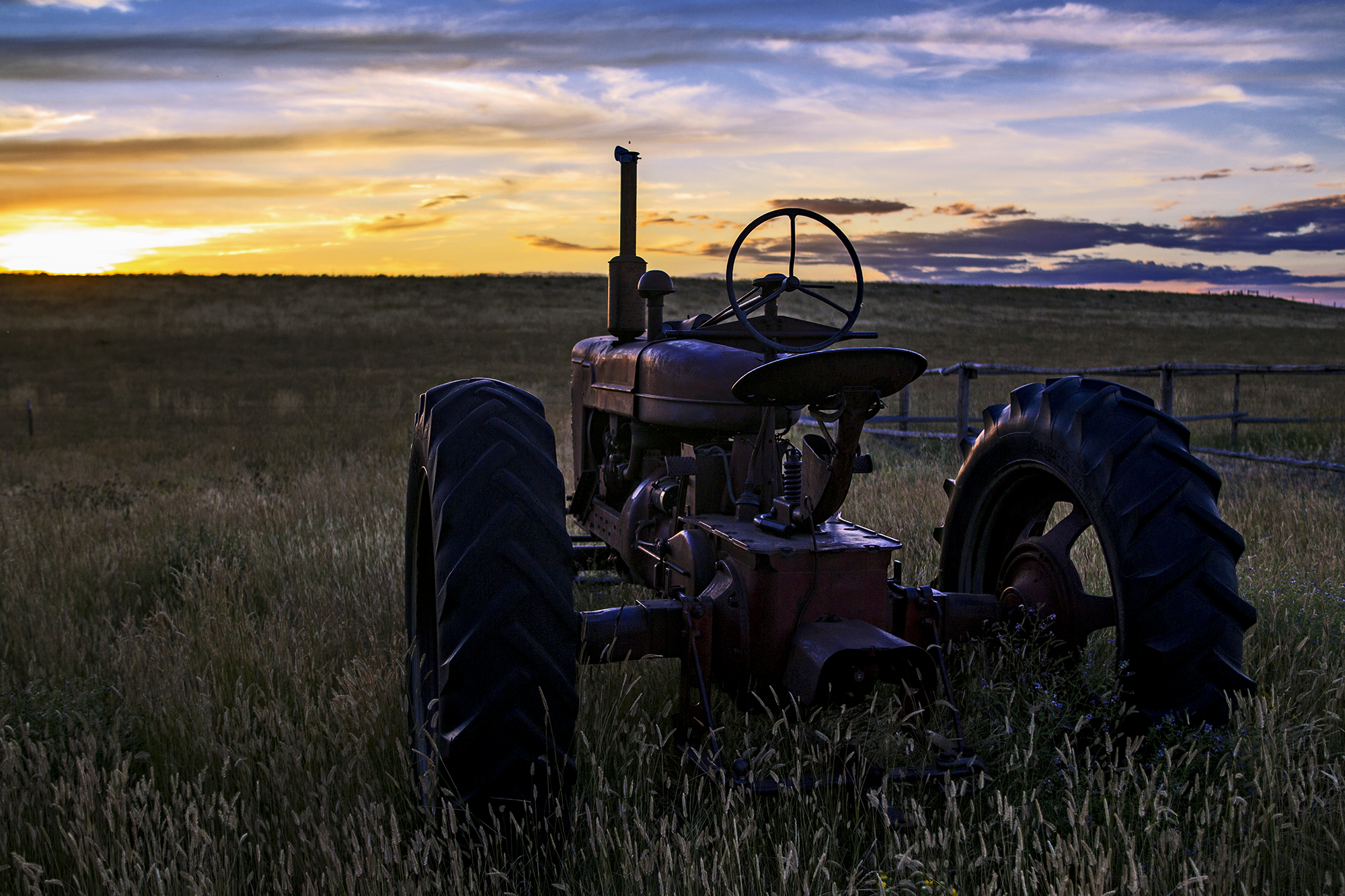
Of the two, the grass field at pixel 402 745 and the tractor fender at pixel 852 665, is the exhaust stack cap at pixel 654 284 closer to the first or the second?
the grass field at pixel 402 745

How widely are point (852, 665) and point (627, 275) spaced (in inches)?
102

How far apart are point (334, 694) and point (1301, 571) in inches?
193

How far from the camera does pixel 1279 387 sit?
21.9 metres

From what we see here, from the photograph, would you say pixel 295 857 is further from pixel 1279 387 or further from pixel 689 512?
pixel 1279 387

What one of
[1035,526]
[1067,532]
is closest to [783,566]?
[1067,532]

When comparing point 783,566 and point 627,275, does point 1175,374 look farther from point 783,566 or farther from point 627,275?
point 783,566

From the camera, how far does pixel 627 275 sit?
4.51 metres

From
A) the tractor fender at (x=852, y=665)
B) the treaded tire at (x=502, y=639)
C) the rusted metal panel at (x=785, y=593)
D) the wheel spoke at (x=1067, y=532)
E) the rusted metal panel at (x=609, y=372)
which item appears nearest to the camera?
the treaded tire at (x=502, y=639)

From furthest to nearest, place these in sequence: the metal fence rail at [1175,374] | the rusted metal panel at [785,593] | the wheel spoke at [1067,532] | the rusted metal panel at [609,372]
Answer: the metal fence rail at [1175,374] → the rusted metal panel at [609,372] → the wheel spoke at [1067,532] → the rusted metal panel at [785,593]

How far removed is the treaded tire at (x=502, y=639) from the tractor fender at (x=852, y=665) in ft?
2.20

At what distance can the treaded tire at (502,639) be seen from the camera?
88.4 inches

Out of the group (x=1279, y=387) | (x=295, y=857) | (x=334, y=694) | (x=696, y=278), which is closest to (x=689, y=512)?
(x=334, y=694)

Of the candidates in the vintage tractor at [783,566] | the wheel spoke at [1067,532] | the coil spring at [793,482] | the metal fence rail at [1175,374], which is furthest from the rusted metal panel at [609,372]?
the metal fence rail at [1175,374]

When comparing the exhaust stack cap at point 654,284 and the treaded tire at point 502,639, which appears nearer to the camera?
the treaded tire at point 502,639
